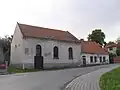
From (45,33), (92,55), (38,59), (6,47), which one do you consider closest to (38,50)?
(38,59)

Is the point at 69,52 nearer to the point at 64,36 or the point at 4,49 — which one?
the point at 64,36

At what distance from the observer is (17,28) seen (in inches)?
1587

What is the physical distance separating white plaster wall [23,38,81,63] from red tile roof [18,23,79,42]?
0.98 meters

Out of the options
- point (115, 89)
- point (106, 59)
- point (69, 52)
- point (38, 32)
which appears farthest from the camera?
point (106, 59)

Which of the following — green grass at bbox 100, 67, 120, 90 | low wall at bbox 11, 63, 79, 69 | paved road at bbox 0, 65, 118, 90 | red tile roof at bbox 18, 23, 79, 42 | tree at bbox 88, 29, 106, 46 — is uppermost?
tree at bbox 88, 29, 106, 46

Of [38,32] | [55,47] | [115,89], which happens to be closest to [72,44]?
[55,47]

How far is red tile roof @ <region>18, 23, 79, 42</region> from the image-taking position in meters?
39.6

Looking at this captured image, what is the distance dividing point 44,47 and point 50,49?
1.41 metres

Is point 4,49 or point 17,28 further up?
point 17,28

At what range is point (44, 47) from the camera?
4059 cm

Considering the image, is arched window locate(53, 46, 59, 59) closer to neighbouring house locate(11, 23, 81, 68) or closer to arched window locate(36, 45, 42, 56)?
neighbouring house locate(11, 23, 81, 68)

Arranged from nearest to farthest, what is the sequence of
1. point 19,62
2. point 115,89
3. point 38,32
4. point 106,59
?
point 115,89 < point 19,62 < point 38,32 < point 106,59

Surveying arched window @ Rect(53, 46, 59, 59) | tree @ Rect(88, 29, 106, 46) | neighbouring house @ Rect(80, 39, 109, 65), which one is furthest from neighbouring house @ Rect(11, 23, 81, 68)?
tree @ Rect(88, 29, 106, 46)

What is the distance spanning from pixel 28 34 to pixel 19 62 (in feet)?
17.1
